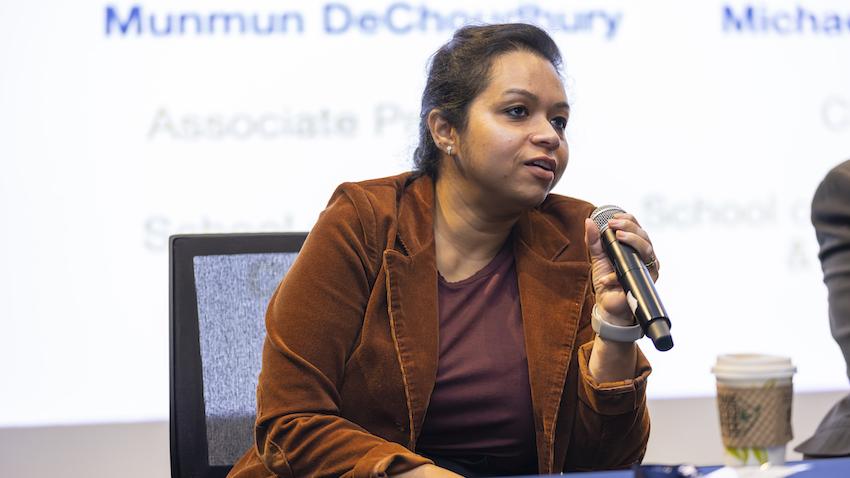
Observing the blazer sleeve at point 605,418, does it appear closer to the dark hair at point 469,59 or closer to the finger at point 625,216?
the finger at point 625,216

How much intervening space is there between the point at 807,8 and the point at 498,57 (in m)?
1.71

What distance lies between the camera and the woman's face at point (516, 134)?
5.73ft

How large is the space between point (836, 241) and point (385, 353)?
706 mm

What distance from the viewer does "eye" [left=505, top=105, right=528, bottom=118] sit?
1.78m

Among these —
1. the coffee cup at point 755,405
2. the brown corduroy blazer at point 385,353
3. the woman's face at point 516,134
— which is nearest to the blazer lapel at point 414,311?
the brown corduroy blazer at point 385,353

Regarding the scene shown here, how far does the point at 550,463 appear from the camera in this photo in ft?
5.62

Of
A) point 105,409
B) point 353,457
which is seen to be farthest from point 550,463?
point 105,409

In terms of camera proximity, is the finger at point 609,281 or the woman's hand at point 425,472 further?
the finger at point 609,281

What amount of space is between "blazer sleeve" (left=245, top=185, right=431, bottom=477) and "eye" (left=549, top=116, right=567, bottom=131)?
14.0 inches

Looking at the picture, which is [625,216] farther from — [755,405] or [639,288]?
[755,405]

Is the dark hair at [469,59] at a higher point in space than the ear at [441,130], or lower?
higher

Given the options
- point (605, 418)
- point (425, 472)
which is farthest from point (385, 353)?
point (605, 418)

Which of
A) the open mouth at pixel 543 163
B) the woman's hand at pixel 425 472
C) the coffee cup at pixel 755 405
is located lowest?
the woman's hand at pixel 425 472

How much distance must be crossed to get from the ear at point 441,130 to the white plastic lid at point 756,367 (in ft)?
2.67
